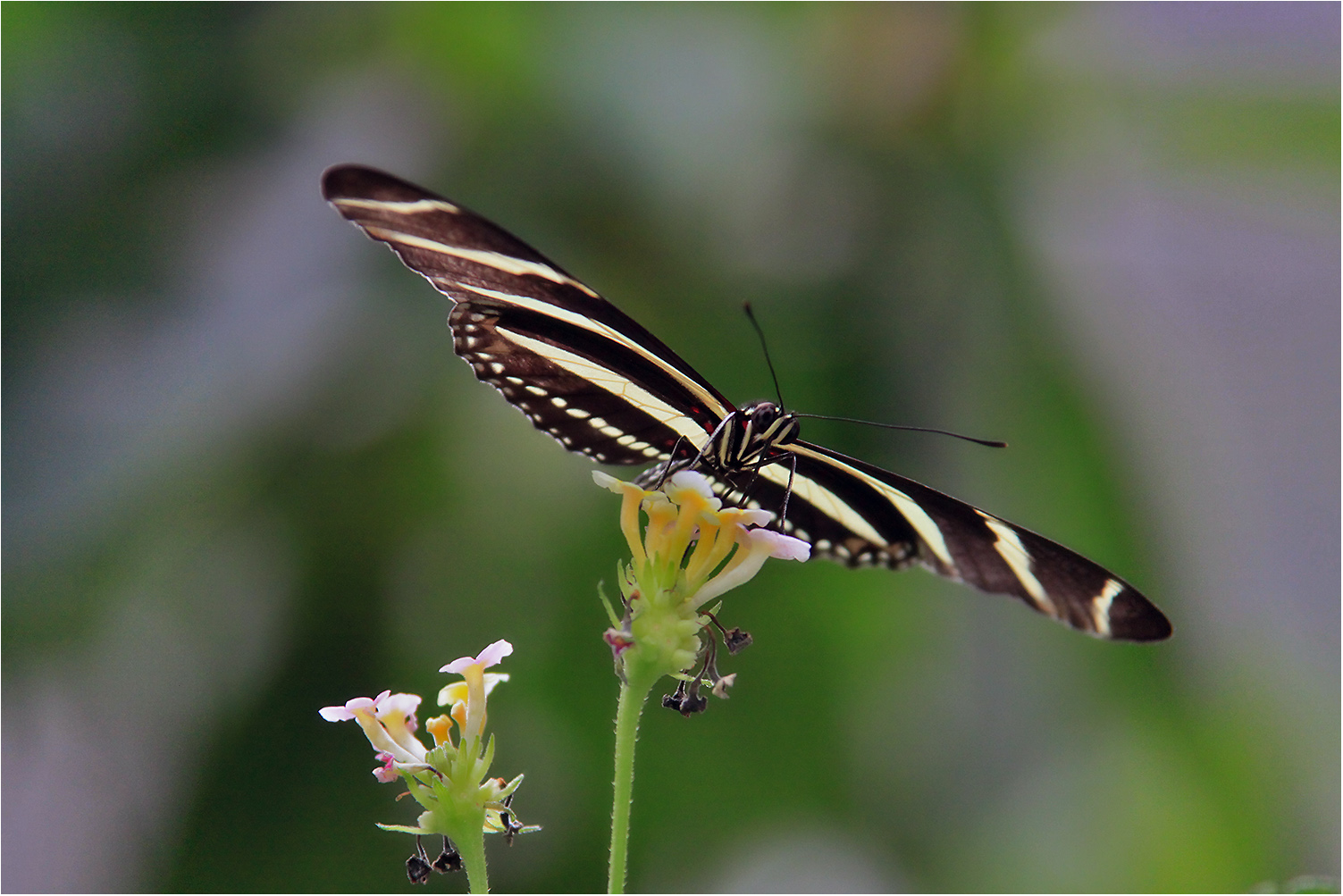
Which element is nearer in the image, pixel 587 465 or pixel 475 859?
pixel 475 859

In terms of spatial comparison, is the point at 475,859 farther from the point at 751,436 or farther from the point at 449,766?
the point at 751,436

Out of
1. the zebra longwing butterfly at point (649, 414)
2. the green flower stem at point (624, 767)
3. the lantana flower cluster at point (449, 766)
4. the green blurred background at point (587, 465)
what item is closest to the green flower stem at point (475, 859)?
the lantana flower cluster at point (449, 766)

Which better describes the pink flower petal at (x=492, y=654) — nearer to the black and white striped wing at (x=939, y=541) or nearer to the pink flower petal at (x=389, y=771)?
the pink flower petal at (x=389, y=771)

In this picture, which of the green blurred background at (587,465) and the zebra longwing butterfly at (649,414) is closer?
the zebra longwing butterfly at (649,414)

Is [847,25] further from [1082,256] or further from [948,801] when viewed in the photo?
[948,801]

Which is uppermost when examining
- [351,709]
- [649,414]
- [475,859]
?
[649,414]

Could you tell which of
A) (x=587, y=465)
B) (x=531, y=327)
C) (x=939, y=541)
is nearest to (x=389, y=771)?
(x=531, y=327)

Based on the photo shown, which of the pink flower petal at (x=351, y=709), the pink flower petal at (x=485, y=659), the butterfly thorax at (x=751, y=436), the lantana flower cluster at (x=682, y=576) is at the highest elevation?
the butterfly thorax at (x=751, y=436)
